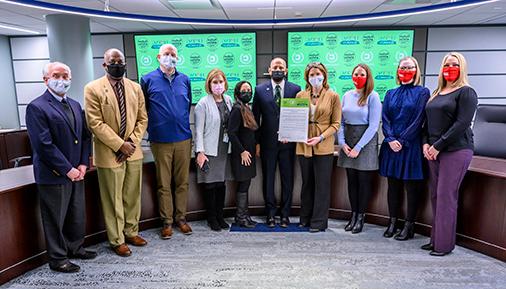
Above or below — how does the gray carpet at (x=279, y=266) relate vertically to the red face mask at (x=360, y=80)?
below

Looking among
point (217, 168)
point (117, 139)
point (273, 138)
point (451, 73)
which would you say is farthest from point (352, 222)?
point (117, 139)

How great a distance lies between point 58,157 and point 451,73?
2.83m

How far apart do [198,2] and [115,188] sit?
263 centimetres

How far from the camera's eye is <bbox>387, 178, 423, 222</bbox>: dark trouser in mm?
2789

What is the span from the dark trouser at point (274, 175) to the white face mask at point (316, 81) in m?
0.64

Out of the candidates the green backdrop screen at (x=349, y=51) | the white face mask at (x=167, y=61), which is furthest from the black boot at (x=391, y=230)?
the green backdrop screen at (x=349, y=51)

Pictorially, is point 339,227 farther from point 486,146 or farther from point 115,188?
point 115,188

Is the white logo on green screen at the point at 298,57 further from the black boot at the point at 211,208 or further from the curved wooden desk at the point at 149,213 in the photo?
the black boot at the point at 211,208

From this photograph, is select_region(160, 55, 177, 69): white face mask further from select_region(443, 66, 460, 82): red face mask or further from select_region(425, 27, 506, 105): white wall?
select_region(425, 27, 506, 105): white wall

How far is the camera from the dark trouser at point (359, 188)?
9.71 feet

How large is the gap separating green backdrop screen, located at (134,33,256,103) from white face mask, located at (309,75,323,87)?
3.02 metres

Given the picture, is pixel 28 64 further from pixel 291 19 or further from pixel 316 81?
pixel 316 81

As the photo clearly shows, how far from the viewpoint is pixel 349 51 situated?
5.73 meters

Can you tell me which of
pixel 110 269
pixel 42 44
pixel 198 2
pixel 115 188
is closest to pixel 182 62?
pixel 198 2
